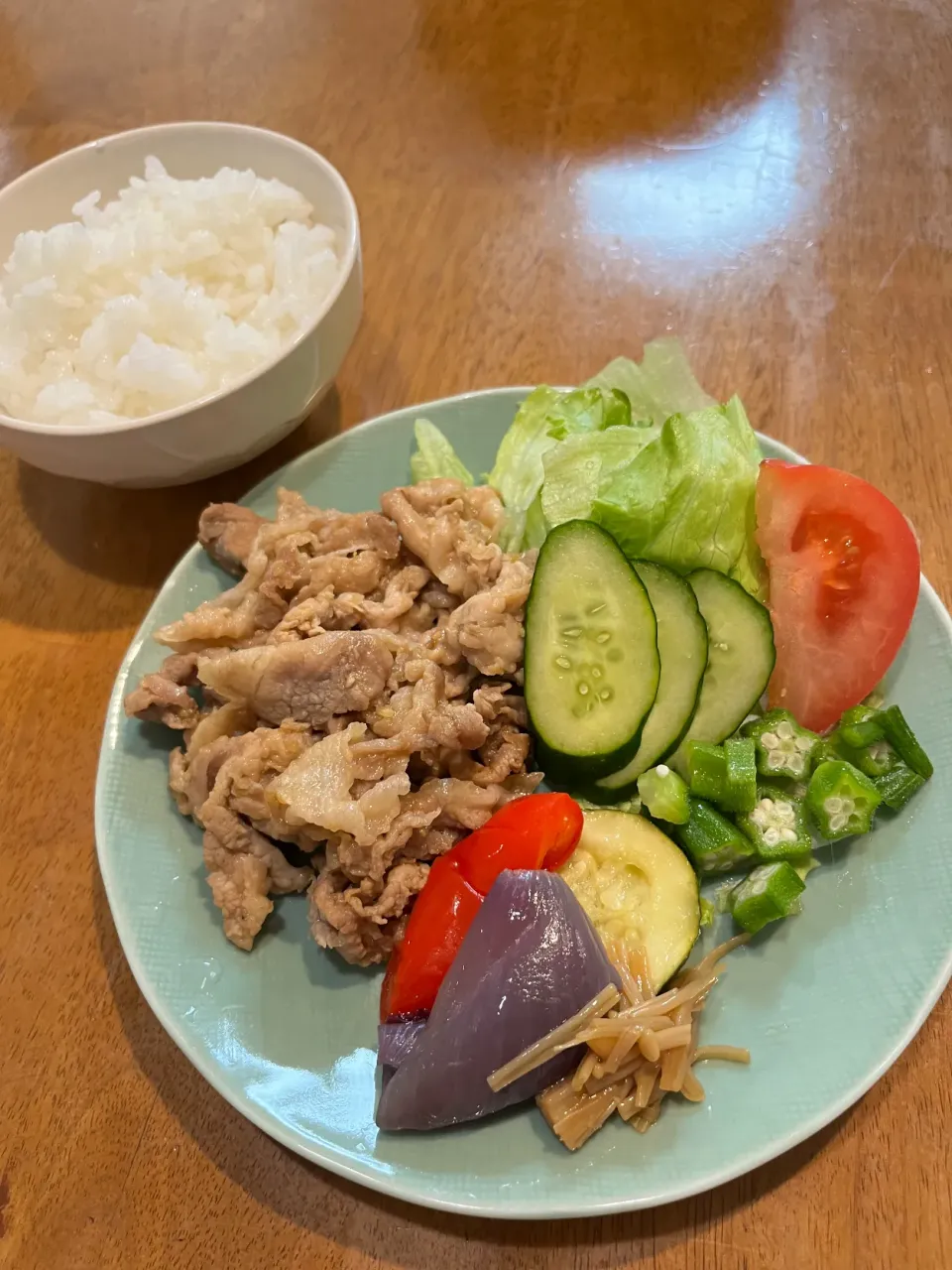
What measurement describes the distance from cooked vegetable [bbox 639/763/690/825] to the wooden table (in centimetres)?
77

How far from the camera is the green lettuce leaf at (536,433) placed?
2.73 m

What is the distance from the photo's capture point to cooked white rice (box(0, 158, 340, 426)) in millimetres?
2600

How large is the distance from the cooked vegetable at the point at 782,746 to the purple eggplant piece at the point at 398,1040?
103 centimetres

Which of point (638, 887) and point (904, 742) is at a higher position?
point (904, 742)

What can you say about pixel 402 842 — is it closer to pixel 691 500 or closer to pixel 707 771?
pixel 707 771

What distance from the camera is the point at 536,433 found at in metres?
2.82

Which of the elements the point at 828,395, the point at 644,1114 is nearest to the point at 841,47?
the point at 828,395

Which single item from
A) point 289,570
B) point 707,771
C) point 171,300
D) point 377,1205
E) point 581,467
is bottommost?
point 377,1205

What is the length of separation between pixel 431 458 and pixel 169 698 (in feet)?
3.45

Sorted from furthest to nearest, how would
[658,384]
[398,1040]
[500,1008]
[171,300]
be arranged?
1. [658,384]
2. [171,300]
3. [398,1040]
4. [500,1008]

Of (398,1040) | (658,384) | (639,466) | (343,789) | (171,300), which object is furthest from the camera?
(658,384)

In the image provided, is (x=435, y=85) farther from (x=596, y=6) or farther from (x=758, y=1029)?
(x=758, y=1029)

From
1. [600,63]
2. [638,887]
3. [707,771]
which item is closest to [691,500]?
[707,771]

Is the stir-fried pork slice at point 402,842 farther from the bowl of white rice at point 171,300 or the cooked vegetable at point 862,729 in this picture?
the bowl of white rice at point 171,300
